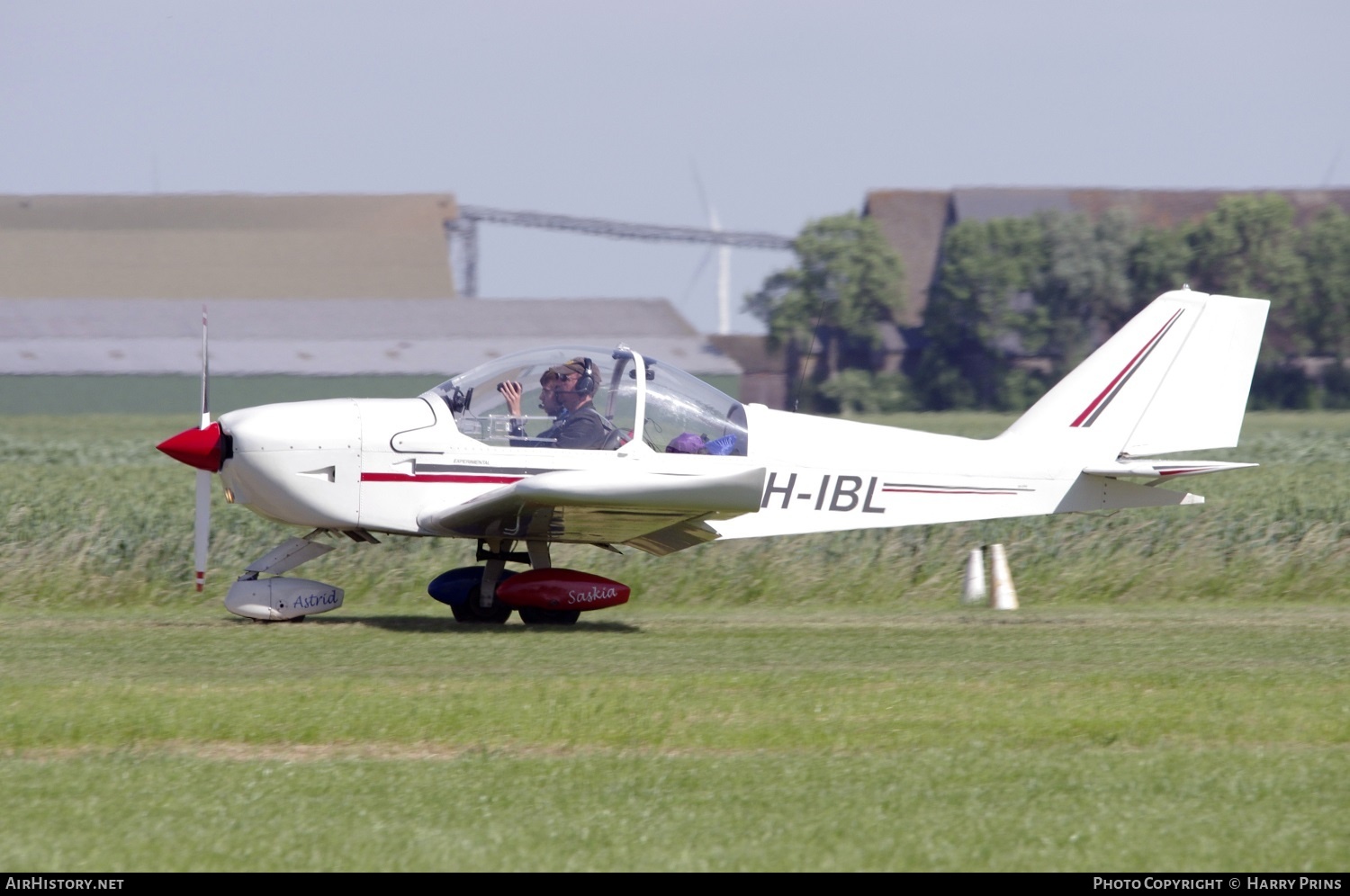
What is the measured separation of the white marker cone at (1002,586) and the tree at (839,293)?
41.8 metres

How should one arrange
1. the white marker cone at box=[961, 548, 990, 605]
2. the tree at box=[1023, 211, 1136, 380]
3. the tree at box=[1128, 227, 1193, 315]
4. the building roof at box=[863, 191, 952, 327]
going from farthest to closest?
the building roof at box=[863, 191, 952, 327] → the tree at box=[1128, 227, 1193, 315] → the tree at box=[1023, 211, 1136, 380] → the white marker cone at box=[961, 548, 990, 605]

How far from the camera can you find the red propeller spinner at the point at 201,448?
10.2m

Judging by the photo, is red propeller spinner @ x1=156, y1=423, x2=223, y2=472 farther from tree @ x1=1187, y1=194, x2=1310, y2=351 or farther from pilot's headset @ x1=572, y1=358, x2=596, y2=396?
tree @ x1=1187, y1=194, x2=1310, y2=351

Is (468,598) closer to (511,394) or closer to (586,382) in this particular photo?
(511,394)

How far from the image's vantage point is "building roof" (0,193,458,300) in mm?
64125

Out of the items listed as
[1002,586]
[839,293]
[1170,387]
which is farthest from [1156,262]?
[1170,387]

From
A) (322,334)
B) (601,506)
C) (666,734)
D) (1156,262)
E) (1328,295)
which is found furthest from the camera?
(1156,262)

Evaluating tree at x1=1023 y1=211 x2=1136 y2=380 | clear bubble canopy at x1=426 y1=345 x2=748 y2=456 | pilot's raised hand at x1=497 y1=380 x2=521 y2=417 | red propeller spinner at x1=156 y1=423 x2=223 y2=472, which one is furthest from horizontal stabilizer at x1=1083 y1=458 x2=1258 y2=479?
tree at x1=1023 y1=211 x2=1136 y2=380

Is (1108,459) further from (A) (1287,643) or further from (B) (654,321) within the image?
(B) (654,321)

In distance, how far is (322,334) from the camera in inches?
2215

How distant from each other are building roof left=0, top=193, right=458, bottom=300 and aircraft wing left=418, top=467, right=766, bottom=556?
56237mm

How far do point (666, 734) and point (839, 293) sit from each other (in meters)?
52.2

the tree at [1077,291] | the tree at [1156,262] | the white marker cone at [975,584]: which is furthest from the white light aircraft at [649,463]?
the tree at [1156,262]

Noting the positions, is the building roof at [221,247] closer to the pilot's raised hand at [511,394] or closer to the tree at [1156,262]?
the tree at [1156,262]
